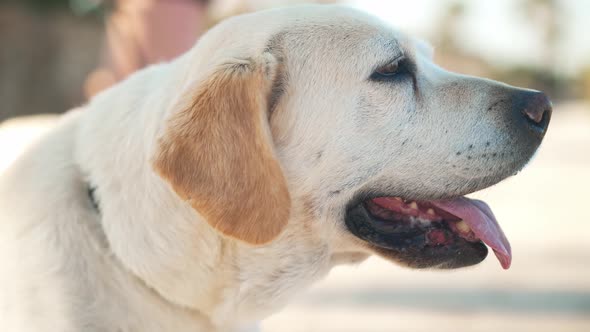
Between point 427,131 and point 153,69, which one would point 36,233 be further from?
point 427,131

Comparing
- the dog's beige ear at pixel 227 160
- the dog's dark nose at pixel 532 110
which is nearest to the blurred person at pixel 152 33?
the dog's beige ear at pixel 227 160

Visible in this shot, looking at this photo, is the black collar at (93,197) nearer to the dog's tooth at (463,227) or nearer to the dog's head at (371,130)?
the dog's head at (371,130)

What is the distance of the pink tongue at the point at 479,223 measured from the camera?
2.42 meters

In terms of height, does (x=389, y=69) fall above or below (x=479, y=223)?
above

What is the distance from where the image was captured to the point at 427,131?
233 centimetres

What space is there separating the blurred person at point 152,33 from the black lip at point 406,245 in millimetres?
3483

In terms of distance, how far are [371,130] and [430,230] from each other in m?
0.42

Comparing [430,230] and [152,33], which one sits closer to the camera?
[430,230]

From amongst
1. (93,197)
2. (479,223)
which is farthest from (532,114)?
(93,197)

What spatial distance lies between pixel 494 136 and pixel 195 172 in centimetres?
99

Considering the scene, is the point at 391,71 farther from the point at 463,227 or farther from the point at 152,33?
the point at 152,33

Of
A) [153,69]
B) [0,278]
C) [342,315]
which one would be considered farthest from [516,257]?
[0,278]

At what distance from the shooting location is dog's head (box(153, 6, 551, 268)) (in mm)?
2311

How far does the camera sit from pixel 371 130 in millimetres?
2311
